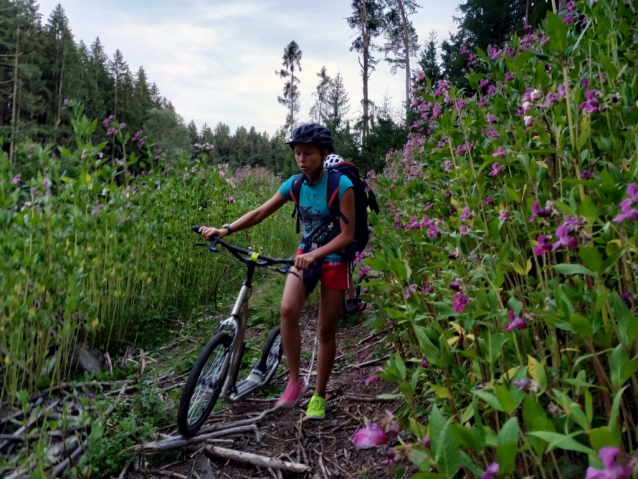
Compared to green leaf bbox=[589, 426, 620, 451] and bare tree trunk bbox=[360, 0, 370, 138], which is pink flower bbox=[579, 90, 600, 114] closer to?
green leaf bbox=[589, 426, 620, 451]

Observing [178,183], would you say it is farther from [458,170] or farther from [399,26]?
[399,26]

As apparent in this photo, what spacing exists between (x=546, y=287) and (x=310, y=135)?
163 centimetres

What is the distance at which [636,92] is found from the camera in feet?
4.70

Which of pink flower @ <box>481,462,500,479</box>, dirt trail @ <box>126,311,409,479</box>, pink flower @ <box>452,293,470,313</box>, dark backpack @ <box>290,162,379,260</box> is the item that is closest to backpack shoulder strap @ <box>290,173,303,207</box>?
dark backpack @ <box>290,162,379,260</box>

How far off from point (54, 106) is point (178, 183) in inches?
1771

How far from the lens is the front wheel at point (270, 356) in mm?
3447

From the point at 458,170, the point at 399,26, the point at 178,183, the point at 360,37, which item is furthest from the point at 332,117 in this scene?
the point at 458,170

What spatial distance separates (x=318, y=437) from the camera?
274cm

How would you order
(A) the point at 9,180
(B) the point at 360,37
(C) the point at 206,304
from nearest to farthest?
(A) the point at 9,180 < (C) the point at 206,304 < (B) the point at 360,37

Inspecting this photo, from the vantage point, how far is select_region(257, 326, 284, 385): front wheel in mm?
3447

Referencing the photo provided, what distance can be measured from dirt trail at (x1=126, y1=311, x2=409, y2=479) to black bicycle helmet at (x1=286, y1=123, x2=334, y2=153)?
1.54 m

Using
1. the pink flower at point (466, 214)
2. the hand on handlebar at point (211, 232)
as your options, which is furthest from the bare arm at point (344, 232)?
the pink flower at point (466, 214)

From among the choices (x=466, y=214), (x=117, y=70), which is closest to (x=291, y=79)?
(x=117, y=70)

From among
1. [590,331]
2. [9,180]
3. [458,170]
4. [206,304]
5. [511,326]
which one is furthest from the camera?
[206,304]
